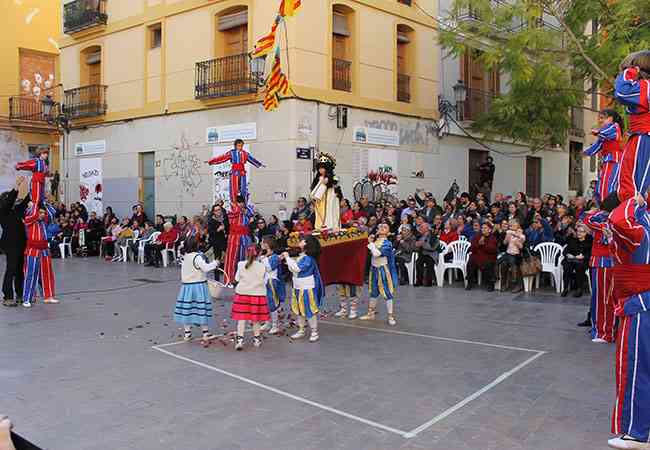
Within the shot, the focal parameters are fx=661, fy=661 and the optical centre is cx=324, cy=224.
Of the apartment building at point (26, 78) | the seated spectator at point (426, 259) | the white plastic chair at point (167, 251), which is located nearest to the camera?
the seated spectator at point (426, 259)

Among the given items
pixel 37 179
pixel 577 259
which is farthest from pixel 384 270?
pixel 37 179

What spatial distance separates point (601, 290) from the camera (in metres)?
8.48

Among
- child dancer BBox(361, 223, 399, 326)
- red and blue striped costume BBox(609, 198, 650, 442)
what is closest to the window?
child dancer BBox(361, 223, 399, 326)

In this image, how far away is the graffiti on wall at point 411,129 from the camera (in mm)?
19875

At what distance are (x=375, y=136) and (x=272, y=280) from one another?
11084 millimetres

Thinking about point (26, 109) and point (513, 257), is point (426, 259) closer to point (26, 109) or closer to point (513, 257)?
point (513, 257)

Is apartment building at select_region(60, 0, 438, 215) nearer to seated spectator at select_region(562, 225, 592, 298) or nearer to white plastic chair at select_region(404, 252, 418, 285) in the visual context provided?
white plastic chair at select_region(404, 252, 418, 285)

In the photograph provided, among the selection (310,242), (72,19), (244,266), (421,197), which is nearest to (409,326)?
(310,242)

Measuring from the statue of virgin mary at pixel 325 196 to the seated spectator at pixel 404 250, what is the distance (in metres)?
4.83

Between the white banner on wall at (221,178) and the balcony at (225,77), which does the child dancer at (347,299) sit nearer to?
the balcony at (225,77)

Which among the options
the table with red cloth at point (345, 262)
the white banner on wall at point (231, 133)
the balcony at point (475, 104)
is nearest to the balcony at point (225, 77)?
the white banner on wall at point (231, 133)

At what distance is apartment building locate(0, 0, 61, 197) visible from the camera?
2805 cm

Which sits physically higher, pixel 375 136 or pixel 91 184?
pixel 375 136

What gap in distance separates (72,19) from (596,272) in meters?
22.0
